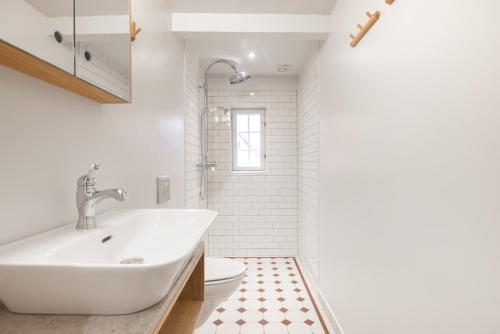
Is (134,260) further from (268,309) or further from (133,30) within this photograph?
(268,309)

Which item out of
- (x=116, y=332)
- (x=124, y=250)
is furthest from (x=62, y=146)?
(x=116, y=332)

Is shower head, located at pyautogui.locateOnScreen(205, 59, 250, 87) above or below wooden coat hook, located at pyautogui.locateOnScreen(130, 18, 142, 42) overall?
above

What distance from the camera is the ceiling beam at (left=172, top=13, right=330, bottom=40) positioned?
6.66 feet

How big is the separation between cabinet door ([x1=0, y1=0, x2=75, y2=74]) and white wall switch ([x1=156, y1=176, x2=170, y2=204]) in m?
1.00

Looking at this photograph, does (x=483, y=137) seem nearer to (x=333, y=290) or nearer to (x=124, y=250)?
(x=124, y=250)

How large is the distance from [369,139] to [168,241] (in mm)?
1049

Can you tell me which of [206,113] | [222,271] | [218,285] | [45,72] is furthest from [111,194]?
[206,113]

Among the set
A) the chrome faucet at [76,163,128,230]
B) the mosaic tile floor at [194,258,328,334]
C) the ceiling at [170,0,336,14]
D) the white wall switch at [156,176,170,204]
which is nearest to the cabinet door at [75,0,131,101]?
the chrome faucet at [76,163,128,230]

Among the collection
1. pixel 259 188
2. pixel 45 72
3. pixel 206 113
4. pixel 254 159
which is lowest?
pixel 259 188

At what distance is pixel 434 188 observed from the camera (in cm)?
87

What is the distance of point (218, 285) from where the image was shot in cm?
162

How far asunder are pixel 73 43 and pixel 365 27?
49.0 inches

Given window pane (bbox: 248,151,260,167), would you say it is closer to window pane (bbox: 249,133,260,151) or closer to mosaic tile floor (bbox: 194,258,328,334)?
window pane (bbox: 249,133,260,151)

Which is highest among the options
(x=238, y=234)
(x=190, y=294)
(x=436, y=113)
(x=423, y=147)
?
(x=436, y=113)
